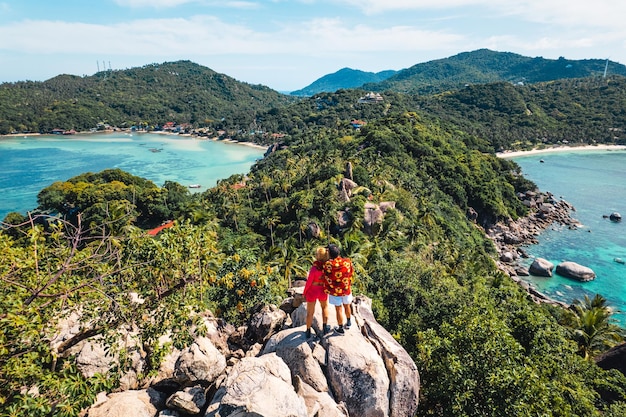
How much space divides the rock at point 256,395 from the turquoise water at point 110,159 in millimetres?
90186

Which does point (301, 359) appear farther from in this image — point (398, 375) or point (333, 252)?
point (333, 252)

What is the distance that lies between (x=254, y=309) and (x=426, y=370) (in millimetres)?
6759

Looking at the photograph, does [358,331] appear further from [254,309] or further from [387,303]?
[387,303]

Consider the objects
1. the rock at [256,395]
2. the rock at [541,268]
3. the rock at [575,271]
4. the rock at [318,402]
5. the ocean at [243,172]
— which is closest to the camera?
the rock at [256,395]

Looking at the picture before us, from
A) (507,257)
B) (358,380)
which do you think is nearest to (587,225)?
(507,257)

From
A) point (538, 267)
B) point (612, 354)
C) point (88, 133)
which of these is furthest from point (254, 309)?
point (88, 133)

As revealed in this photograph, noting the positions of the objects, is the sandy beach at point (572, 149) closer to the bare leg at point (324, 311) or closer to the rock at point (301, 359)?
the bare leg at point (324, 311)

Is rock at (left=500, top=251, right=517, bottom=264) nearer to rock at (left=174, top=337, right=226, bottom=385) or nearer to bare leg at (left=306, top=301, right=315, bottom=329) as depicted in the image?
bare leg at (left=306, top=301, right=315, bottom=329)

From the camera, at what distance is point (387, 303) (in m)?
20.9

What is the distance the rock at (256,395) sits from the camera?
782 cm

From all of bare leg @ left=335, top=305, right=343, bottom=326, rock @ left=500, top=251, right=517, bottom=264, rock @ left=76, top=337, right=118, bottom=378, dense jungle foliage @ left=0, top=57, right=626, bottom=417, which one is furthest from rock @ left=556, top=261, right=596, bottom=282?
rock @ left=76, top=337, right=118, bottom=378

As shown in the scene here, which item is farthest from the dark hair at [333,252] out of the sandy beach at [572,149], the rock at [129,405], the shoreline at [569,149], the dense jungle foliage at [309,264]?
the sandy beach at [572,149]

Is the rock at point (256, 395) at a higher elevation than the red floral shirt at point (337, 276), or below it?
below

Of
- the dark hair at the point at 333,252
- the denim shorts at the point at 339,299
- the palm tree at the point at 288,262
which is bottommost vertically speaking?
the palm tree at the point at 288,262
